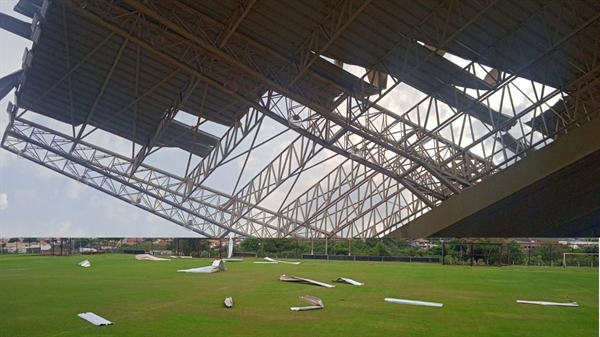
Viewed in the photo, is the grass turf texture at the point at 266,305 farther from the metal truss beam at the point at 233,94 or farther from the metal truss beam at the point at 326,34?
the metal truss beam at the point at 326,34

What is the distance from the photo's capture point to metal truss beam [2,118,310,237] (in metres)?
29.0

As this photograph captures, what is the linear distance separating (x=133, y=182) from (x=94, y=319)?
25.1 meters

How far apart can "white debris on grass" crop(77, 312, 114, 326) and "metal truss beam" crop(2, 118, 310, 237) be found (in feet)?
70.7

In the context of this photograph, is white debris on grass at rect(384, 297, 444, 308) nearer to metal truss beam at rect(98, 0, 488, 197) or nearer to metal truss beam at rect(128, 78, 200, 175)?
metal truss beam at rect(98, 0, 488, 197)

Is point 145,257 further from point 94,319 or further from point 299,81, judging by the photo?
point 94,319

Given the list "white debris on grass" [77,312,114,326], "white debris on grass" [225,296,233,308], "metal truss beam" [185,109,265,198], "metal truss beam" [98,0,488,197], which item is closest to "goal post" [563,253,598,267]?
"metal truss beam" [98,0,488,197]

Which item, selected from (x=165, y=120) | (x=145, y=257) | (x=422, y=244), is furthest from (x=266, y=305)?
(x=422, y=244)

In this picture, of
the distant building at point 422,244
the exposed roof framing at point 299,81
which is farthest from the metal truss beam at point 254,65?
the distant building at point 422,244

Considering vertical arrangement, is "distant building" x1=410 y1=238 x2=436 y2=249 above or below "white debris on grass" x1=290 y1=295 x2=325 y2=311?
above

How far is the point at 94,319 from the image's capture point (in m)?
8.67

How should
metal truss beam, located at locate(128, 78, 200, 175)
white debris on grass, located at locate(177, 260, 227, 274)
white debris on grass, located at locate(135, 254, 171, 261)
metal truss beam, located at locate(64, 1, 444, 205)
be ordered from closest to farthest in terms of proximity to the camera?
1. metal truss beam, located at locate(64, 1, 444, 205)
2. white debris on grass, located at locate(177, 260, 227, 274)
3. white debris on grass, located at locate(135, 254, 171, 261)
4. metal truss beam, located at locate(128, 78, 200, 175)

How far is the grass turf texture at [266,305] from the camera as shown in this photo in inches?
332

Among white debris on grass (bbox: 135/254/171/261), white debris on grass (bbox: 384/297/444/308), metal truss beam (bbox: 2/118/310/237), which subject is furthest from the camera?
metal truss beam (bbox: 2/118/310/237)

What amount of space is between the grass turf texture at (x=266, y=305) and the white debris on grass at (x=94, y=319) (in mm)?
110
